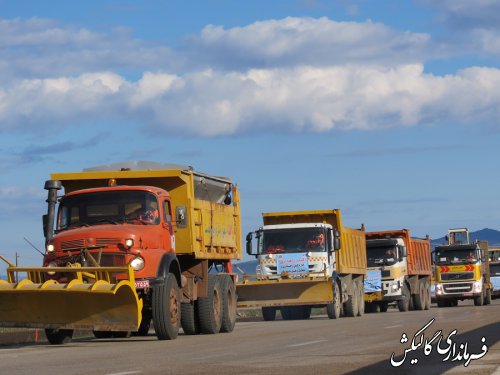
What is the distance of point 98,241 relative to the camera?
21.6m

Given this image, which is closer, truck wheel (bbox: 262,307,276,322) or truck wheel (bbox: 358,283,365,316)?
truck wheel (bbox: 262,307,276,322)

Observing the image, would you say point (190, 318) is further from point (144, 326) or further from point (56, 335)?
point (56, 335)

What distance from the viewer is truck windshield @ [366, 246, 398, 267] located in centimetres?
4472

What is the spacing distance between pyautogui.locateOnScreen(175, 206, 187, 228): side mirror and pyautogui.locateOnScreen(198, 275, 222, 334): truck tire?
2.55 m

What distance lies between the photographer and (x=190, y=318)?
982 inches

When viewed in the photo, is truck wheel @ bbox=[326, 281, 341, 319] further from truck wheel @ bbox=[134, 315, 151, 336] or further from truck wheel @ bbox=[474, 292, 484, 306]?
truck wheel @ bbox=[474, 292, 484, 306]

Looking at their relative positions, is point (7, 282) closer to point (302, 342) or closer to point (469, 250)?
point (302, 342)

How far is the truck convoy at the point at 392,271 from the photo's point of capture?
1735 inches

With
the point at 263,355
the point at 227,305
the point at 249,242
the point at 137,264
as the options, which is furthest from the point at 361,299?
the point at 263,355

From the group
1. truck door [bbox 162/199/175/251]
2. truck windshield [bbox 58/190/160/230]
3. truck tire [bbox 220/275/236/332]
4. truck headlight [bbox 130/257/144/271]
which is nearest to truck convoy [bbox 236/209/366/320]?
truck tire [bbox 220/275/236/332]

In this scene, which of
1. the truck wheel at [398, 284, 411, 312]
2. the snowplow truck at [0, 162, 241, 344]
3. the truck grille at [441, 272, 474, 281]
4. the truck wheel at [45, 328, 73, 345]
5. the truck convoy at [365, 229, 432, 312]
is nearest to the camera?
the snowplow truck at [0, 162, 241, 344]

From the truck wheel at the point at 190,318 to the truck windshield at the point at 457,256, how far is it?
2894cm

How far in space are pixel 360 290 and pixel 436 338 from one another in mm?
19774

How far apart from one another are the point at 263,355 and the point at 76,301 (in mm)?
4513
